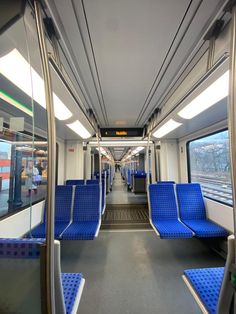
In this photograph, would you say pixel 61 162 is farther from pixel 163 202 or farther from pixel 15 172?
pixel 163 202

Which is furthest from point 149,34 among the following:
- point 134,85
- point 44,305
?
point 44,305

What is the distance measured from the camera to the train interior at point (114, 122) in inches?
35.9

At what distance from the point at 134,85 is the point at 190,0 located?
50.8 inches

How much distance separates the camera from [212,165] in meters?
3.55

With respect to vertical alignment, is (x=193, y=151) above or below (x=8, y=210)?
above

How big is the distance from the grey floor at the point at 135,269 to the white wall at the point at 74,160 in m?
1.96

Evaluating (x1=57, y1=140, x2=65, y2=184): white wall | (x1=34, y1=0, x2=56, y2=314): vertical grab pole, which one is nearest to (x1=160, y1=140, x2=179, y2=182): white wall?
(x1=57, y1=140, x2=65, y2=184): white wall

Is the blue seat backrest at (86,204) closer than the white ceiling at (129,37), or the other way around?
the white ceiling at (129,37)

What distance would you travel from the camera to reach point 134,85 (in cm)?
242

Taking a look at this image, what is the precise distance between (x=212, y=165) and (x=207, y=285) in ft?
8.98

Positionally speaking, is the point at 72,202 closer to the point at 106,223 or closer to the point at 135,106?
the point at 106,223

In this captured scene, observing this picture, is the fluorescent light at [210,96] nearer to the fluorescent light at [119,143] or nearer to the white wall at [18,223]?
the fluorescent light at [119,143]

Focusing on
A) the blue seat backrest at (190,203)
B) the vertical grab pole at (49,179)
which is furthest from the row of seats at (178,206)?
the vertical grab pole at (49,179)

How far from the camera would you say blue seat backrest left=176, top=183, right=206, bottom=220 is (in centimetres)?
311
